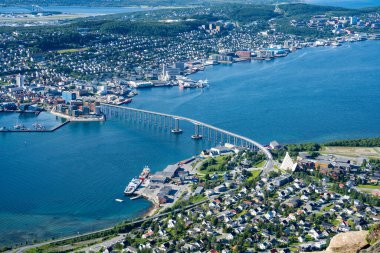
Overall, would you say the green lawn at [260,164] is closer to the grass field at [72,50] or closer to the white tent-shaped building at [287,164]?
the white tent-shaped building at [287,164]

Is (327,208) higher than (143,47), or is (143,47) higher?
(143,47)

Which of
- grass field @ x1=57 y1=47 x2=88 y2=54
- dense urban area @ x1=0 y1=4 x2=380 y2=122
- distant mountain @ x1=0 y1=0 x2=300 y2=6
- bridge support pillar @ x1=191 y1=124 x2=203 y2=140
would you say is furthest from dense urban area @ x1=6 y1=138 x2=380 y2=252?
distant mountain @ x1=0 y1=0 x2=300 y2=6

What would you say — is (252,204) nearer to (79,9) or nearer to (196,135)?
(196,135)

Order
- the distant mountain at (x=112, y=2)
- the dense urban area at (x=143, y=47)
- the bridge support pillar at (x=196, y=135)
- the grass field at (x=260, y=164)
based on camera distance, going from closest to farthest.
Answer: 1. the grass field at (x=260, y=164)
2. the bridge support pillar at (x=196, y=135)
3. the dense urban area at (x=143, y=47)
4. the distant mountain at (x=112, y=2)

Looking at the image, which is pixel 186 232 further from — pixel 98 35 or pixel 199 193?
pixel 98 35

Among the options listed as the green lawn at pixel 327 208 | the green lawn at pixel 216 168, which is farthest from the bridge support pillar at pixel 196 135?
the green lawn at pixel 327 208

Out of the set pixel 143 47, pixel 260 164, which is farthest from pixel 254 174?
pixel 143 47
